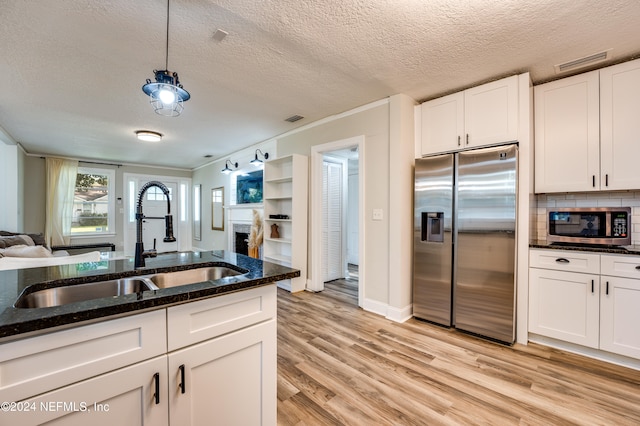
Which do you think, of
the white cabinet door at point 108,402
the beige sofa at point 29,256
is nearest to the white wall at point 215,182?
the beige sofa at point 29,256

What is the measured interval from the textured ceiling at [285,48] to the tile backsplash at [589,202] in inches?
46.0

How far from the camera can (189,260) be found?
1.75 metres

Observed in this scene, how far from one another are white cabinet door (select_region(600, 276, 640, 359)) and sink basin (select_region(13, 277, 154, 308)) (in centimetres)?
324

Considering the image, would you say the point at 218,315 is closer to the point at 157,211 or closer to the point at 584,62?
the point at 584,62

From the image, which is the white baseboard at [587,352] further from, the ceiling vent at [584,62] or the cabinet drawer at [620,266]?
the ceiling vent at [584,62]

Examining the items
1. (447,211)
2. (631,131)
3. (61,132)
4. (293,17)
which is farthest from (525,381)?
(61,132)

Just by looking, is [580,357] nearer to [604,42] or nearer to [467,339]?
[467,339]

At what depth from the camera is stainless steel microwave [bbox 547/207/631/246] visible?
→ 7.48ft

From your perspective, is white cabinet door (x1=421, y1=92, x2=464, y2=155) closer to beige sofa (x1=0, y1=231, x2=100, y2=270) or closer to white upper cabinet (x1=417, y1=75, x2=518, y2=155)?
white upper cabinet (x1=417, y1=75, x2=518, y2=155)

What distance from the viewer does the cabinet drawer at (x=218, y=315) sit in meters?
1.09

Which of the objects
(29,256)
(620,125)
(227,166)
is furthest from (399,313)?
(227,166)

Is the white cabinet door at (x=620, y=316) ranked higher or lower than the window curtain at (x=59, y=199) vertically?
lower

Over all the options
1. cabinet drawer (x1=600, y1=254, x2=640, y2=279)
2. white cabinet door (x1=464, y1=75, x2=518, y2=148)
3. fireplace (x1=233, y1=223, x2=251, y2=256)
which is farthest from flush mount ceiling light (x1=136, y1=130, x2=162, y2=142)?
cabinet drawer (x1=600, y1=254, x2=640, y2=279)

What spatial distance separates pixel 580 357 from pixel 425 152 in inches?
90.5
